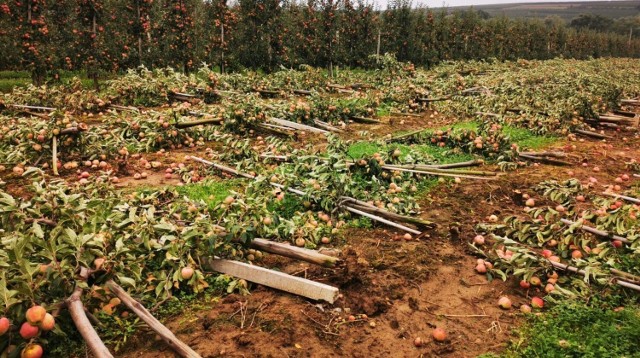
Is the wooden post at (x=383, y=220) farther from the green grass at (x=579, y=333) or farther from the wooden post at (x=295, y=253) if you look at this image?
the green grass at (x=579, y=333)

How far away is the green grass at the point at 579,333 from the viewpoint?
9.20ft

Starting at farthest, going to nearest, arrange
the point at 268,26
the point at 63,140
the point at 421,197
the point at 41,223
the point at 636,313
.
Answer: the point at 268,26, the point at 63,140, the point at 421,197, the point at 41,223, the point at 636,313

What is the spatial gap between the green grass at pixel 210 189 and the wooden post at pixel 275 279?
1887mm

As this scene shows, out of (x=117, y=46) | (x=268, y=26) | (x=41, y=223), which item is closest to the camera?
(x=41, y=223)

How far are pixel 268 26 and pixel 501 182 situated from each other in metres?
17.4

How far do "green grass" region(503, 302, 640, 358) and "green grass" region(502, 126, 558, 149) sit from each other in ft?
19.2

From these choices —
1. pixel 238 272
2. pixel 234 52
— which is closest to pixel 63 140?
pixel 238 272

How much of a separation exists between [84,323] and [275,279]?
1.46 m

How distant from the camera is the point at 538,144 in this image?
9.02m

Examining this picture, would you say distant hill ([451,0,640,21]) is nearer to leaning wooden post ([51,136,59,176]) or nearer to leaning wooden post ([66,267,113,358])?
leaning wooden post ([51,136,59,176])

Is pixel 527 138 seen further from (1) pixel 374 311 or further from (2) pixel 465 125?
(1) pixel 374 311

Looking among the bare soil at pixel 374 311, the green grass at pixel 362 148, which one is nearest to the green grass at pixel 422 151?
the green grass at pixel 362 148

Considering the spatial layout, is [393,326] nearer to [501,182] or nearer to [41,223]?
[41,223]

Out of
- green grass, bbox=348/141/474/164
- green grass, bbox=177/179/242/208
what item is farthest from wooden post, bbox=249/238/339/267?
green grass, bbox=348/141/474/164
